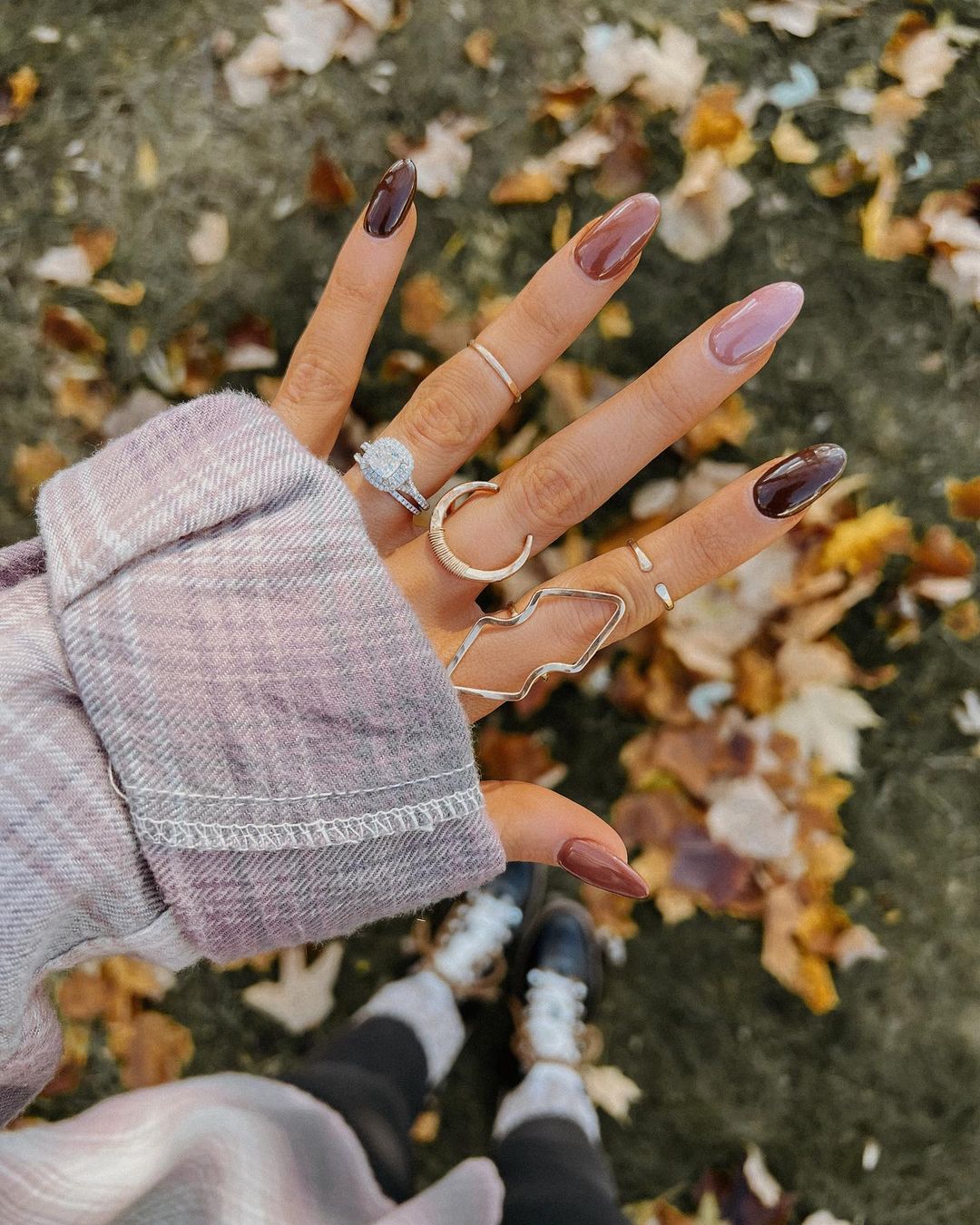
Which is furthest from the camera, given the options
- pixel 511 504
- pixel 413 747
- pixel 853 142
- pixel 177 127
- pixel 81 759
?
pixel 177 127

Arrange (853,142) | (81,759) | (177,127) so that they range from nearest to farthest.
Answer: (81,759), (853,142), (177,127)

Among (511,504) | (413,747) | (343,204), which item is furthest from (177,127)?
(413,747)

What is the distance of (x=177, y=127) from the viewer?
7.52 feet

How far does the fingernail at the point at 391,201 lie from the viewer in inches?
60.6

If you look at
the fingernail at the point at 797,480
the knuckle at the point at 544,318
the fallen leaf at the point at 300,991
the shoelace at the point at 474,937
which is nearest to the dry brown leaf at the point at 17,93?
the knuckle at the point at 544,318

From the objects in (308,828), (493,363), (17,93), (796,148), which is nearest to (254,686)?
(308,828)

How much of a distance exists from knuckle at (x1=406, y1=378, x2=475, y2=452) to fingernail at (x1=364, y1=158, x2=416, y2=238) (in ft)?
1.09

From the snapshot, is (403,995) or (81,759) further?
(403,995)

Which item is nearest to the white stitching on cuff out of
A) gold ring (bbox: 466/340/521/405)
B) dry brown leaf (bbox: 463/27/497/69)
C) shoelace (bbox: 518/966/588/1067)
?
gold ring (bbox: 466/340/521/405)

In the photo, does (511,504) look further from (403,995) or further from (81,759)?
(403,995)

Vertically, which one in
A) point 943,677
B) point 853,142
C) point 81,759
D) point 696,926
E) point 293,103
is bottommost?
point 696,926

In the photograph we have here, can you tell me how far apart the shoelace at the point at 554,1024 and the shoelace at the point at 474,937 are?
0.17 m

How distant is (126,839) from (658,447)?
1189 mm

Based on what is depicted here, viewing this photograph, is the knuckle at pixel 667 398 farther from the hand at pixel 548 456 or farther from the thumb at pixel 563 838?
the thumb at pixel 563 838
